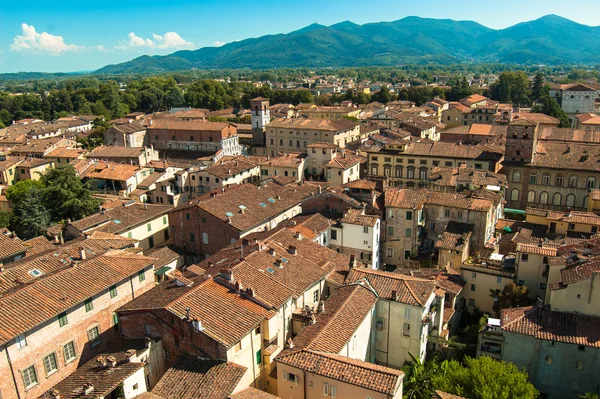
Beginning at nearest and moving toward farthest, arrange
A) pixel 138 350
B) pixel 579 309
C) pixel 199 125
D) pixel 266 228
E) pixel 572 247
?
pixel 138 350 → pixel 579 309 → pixel 572 247 → pixel 266 228 → pixel 199 125

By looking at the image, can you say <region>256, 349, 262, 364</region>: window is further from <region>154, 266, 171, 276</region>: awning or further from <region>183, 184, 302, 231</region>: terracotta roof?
<region>183, 184, 302, 231</region>: terracotta roof

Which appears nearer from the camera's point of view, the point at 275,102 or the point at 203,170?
the point at 203,170

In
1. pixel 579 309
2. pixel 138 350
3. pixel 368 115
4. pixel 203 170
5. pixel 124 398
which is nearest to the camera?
pixel 124 398

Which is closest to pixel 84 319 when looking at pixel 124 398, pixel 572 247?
pixel 124 398

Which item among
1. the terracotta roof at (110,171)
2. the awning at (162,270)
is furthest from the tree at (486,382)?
the terracotta roof at (110,171)

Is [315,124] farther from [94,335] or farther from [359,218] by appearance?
[94,335]

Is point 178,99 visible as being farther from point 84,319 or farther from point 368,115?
point 84,319

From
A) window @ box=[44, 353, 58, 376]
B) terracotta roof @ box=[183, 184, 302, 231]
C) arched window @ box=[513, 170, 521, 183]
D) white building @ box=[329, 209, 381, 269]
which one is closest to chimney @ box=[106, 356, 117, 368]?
window @ box=[44, 353, 58, 376]
